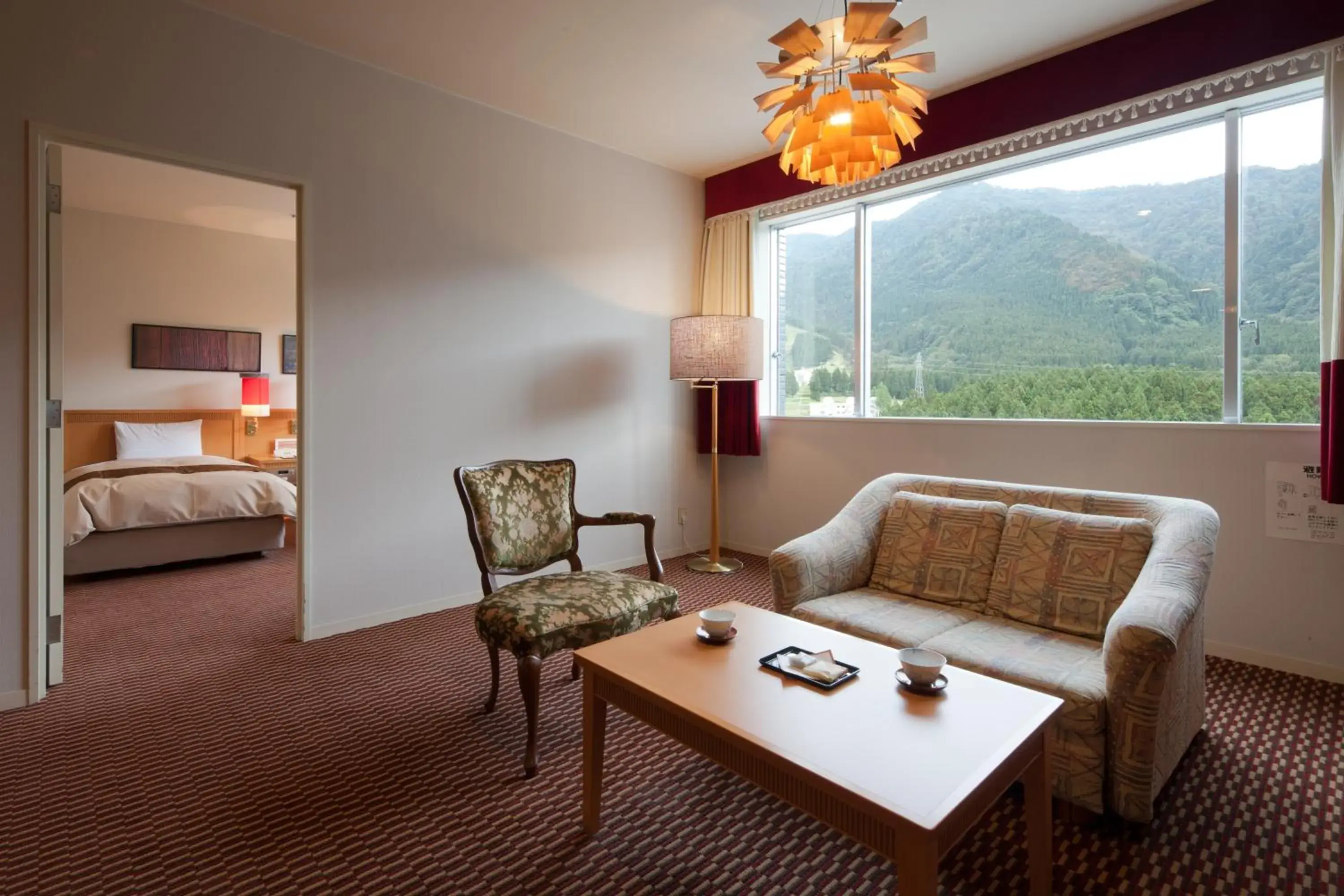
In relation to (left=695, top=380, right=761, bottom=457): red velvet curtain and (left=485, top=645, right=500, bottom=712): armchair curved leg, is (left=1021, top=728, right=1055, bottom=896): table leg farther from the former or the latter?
(left=695, top=380, right=761, bottom=457): red velvet curtain

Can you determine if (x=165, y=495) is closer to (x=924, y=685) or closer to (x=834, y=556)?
(x=834, y=556)

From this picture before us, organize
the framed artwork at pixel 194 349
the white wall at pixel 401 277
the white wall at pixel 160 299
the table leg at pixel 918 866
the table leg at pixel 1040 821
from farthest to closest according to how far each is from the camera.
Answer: the framed artwork at pixel 194 349, the white wall at pixel 160 299, the white wall at pixel 401 277, the table leg at pixel 1040 821, the table leg at pixel 918 866

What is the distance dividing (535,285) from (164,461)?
3.47 m

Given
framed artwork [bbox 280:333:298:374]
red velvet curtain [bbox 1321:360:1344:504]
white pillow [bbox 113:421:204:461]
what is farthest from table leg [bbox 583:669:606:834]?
framed artwork [bbox 280:333:298:374]

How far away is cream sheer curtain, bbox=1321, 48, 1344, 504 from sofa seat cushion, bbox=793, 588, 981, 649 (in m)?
1.48

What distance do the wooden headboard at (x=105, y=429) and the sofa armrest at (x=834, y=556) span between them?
594 centimetres

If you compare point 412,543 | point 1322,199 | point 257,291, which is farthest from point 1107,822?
point 257,291

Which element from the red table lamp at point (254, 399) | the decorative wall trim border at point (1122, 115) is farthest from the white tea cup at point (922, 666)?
the red table lamp at point (254, 399)

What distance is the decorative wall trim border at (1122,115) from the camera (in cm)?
257

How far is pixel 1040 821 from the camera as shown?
4.62 ft

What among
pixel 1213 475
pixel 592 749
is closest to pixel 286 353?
pixel 592 749

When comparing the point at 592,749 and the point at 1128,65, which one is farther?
the point at 1128,65

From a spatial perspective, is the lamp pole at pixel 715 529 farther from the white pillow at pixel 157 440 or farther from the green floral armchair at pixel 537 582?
the white pillow at pixel 157 440

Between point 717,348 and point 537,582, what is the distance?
6.94 feet
